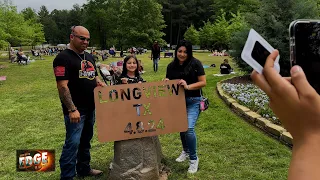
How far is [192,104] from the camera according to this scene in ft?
13.3

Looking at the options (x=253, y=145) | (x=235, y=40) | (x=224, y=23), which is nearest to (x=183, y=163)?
(x=253, y=145)

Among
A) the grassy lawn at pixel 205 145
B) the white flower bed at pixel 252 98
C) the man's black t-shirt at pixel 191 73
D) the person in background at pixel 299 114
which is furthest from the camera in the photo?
the white flower bed at pixel 252 98

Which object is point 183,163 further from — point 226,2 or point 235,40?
point 226,2

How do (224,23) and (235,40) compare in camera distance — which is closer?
(235,40)

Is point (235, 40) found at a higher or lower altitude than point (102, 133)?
higher

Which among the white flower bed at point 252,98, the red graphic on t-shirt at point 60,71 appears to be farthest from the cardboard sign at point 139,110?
the white flower bed at point 252,98

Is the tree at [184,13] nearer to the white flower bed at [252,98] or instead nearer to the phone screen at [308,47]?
the white flower bed at [252,98]

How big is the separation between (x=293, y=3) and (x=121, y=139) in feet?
27.3

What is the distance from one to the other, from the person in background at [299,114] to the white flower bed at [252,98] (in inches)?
197

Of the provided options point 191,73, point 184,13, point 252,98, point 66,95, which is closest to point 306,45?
point 66,95

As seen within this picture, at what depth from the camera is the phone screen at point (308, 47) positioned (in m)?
0.78

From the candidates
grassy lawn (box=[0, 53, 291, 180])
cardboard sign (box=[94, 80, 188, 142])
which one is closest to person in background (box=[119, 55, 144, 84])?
cardboard sign (box=[94, 80, 188, 142])

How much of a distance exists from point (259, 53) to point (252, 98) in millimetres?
6660

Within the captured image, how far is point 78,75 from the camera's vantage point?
11.6 ft
